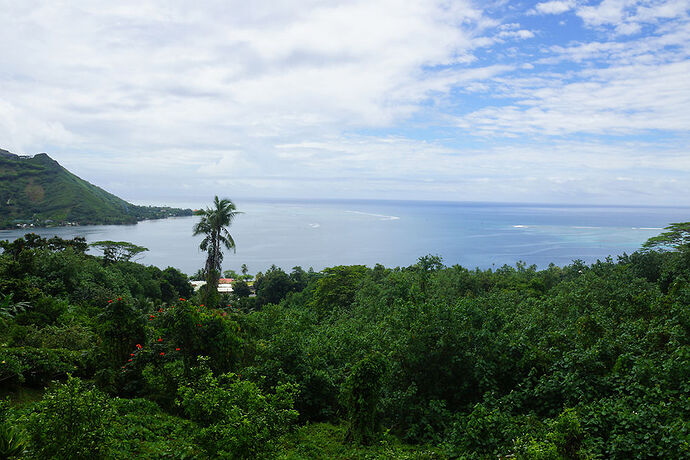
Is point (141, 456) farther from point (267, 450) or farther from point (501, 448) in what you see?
point (501, 448)

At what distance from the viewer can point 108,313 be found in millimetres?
8609

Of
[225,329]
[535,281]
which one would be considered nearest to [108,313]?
[225,329]

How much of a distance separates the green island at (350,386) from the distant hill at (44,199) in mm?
94111

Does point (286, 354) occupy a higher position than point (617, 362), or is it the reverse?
point (617, 362)

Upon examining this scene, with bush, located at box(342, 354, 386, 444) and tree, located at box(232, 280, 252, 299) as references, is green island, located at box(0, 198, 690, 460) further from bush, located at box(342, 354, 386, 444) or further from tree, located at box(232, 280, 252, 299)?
tree, located at box(232, 280, 252, 299)

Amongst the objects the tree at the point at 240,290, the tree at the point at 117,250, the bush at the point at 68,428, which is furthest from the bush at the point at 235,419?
the tree at the point at 240,290

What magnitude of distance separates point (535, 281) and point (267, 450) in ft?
82.7

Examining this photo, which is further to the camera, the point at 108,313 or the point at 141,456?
the point at 108,313

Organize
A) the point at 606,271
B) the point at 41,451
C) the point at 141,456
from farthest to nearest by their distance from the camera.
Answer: the point at 606,271
the point at 141,456
the point at 41,451

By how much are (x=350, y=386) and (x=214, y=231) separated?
612 inches

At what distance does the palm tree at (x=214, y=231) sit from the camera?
2039 centimetres

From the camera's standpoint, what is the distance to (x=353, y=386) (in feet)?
22.4

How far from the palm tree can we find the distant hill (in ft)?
274

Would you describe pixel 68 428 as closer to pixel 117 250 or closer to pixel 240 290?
pixel 117 250
